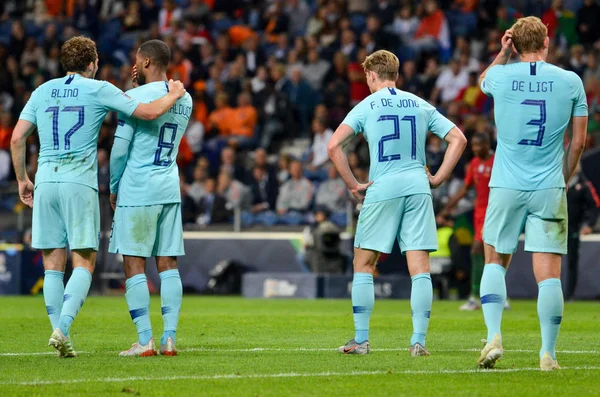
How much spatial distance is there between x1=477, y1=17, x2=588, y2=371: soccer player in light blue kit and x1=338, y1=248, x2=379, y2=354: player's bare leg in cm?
124

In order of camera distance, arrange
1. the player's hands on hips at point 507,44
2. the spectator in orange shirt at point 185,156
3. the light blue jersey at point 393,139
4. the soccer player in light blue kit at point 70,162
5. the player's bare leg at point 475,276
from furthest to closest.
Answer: the spectator in orange shirt at point 185,156 < the player's bare leg at point 475,276 < the light blue jersey at point 393,139 < the soccer player in light blue kit at point 70,162 < the player's hands on hips at point 507,44

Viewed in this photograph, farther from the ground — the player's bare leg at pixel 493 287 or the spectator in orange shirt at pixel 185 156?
the spectator in orange shirt at pixel 185 156

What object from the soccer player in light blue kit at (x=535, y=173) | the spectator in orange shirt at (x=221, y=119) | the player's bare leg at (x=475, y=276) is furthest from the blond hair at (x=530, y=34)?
the spectator in orange shirt at (x=221, y=119)

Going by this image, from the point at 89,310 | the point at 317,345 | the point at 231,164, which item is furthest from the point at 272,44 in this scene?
the point at 317,345

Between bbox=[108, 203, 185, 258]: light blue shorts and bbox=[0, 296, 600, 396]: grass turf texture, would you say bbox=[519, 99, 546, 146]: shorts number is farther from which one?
bbox=[108, 203, 185, 258]: light blue shorts

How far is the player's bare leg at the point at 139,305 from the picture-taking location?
934cm

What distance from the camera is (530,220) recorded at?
8445mm

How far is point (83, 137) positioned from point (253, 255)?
12794mm

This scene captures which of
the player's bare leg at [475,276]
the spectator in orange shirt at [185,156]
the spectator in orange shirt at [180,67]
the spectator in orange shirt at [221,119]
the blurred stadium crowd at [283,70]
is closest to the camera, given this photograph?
the player's bare leg at [475,276]

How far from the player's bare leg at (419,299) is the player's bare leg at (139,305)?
2.08 m

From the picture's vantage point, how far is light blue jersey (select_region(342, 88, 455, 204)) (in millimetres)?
9383

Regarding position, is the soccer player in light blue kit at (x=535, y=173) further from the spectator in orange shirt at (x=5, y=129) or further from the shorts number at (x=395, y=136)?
the spectator in orange shirt at (x=5, y=129)

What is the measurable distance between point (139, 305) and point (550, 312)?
322 centimetres

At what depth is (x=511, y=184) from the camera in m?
8.41
